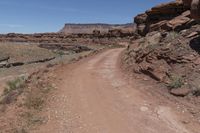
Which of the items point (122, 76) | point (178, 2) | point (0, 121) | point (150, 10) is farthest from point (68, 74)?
point (150, 10)

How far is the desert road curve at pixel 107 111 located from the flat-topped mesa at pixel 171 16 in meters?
5.74

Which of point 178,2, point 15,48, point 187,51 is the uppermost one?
point 178,2

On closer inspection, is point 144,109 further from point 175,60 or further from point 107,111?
point 175,60

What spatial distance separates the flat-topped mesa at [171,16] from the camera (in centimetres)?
2089

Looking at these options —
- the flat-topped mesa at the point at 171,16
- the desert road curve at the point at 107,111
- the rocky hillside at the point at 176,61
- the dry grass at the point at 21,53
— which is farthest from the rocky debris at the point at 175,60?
the dry grass at the point at 21,53

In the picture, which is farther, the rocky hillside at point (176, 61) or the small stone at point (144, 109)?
the rocky hillside at point (176, 61)

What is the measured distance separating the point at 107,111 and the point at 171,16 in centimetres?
2220

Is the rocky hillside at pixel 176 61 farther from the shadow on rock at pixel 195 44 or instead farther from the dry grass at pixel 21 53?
the dry grass at pixel 21 53

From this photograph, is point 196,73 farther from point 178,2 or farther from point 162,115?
point 178,2

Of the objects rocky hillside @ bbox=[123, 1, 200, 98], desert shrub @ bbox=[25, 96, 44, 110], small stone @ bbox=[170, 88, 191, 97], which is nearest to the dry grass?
rocky hillside @ bbox=[123, 1, 200, 98]

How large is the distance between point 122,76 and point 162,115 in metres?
7.08

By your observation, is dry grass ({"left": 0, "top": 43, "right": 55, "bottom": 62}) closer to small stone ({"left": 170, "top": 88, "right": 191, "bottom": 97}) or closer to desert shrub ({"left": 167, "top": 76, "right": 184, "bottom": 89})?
desert shrub ({"left": 167, "top": 76, "right": 184, "bottom": 89})

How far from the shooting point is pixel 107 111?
1120cm

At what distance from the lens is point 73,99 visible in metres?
12.9
